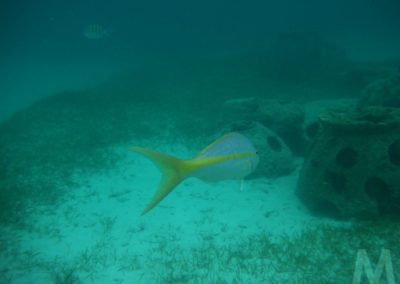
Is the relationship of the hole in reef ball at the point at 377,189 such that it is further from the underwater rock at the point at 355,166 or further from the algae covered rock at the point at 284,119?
the algae covered rock at the point at 284,119

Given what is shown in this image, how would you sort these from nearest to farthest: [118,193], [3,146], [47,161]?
[118,193] → [47,161] → [3,146]

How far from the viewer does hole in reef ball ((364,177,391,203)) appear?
5102 millimetres

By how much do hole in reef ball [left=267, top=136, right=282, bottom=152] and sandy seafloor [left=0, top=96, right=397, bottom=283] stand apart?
1093 millimetres

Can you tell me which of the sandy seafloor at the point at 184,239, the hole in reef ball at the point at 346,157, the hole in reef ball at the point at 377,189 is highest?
the hole in reef ball at the point at 346,157

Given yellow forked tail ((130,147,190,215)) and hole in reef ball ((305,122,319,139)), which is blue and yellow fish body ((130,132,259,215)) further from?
hole in reef ball ((305,122,319,139))

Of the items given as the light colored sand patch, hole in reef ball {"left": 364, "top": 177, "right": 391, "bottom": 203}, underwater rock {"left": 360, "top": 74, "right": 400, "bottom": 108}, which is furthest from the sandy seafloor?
underwater rock {"left": 360, "top": 74, "right": 400, "bottom": 108}

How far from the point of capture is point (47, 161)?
31.1 feet

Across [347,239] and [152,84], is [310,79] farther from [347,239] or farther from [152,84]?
[347,239]

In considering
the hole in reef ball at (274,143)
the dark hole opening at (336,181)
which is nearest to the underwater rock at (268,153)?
the hole in reef ball at (274,143)

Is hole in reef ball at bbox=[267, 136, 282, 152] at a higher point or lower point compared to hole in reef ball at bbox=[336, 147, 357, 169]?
higher

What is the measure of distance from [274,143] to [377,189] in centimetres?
357

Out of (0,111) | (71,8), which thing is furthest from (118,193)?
(71,8)

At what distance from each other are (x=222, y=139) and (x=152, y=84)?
19.5 metres

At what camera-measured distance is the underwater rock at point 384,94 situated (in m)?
10.2
